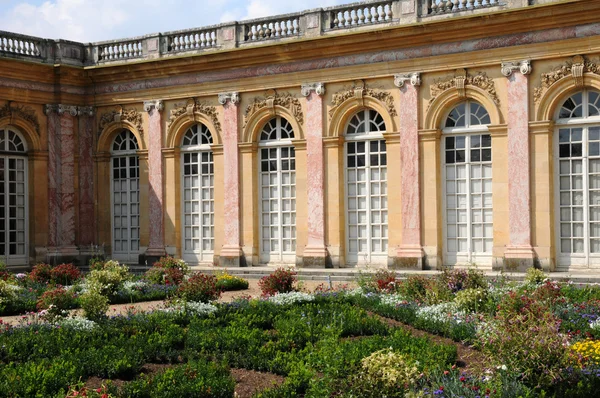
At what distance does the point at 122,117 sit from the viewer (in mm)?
24906

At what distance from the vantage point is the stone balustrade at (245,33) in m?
20.4

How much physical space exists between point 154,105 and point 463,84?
9.22 meters

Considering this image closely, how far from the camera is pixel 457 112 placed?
20.3 meters

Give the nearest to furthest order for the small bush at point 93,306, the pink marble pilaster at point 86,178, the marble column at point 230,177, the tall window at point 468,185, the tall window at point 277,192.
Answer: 1. the small bush at point 93,306
2. the tall window at point 468,185
3. the tall window at point 277,192
4. the marble column at point 230,177
5. the pink marble pilaster at point 86,178

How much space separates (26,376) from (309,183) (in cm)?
1392

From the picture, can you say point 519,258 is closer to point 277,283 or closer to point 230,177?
point 277,283

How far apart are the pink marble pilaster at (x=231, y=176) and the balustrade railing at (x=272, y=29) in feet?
5.54

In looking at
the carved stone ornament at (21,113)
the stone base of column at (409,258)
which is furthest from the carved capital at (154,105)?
the stone base of column at (409,258)

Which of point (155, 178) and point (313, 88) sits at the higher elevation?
point (313, 88)

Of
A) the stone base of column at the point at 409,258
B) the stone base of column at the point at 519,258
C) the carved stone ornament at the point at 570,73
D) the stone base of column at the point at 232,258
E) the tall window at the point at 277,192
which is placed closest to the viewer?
the carved stone ornament at the point at 570,73

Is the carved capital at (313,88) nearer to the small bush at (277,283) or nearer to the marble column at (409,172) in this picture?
the marble column at (409,172)

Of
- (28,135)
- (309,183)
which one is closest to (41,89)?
(28,135)

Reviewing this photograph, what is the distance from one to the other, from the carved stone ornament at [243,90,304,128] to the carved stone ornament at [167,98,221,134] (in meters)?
0.99

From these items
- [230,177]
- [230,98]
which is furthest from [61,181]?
[230,98]
